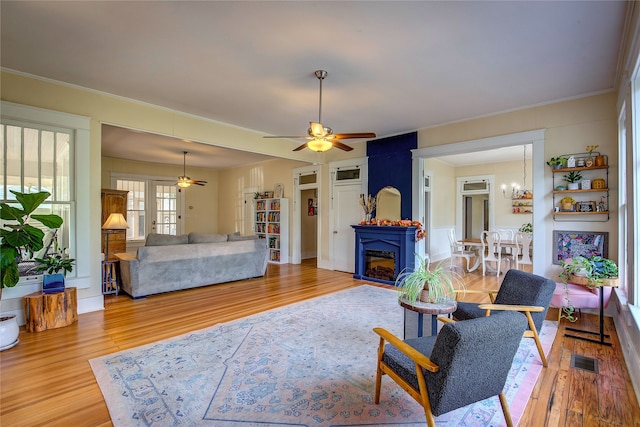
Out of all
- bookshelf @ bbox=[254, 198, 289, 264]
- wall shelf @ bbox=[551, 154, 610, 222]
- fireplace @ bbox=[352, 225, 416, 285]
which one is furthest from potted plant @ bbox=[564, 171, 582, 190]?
bookshelf @ bbox=[254, 198, 289, 264]

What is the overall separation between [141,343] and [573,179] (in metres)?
5.56

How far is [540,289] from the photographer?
100 inches

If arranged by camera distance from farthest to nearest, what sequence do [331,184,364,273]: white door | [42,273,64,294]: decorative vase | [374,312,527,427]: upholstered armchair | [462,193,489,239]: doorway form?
[462,193,489,239]: doorway < [331,184,364,273]: white door < [42,273,64,294]: decorative vase < [374,312,527,427]: upholstered armchair

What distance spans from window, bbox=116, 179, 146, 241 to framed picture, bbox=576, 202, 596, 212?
9.75 m

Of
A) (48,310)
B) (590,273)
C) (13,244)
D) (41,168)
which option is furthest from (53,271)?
(590,273)

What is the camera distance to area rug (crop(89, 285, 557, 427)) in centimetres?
195

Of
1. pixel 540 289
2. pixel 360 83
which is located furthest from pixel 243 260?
pixel 540 289

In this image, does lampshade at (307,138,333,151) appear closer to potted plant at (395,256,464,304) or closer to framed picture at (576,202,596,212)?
potted plant at (395,256,464,304)

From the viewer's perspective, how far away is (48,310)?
3.43 metres

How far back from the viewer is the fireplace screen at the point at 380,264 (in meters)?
5.90

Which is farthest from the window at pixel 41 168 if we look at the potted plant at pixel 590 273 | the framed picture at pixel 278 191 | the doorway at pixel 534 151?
the potted plant at pixel 590 273

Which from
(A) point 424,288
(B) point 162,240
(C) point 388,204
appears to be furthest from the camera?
(C) point 388,204

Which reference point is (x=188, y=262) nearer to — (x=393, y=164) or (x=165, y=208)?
(x=393, y=164)

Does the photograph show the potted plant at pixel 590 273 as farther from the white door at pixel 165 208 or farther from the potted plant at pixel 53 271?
the white door at pixel 165 208
